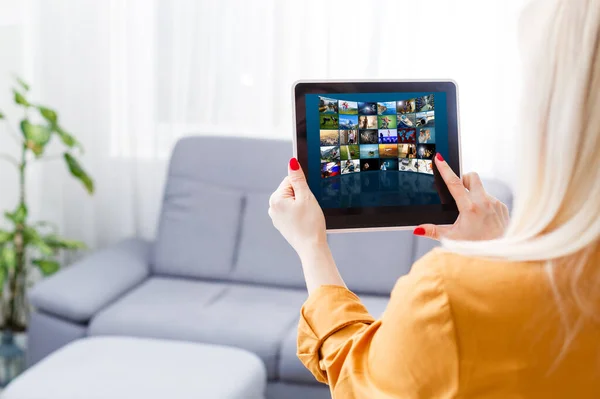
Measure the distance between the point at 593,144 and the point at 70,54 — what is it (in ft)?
9.33

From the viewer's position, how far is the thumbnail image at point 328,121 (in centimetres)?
131

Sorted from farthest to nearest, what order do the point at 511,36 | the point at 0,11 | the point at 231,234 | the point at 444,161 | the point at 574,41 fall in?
the point at 0,11, the point at 231,234, the point at 511,36, the point at 444,161, the point at 574,41

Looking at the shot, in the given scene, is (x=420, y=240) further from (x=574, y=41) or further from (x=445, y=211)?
(x=574, y=41)

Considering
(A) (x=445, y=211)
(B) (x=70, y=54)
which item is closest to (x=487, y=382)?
(A) (x=445, y=211)

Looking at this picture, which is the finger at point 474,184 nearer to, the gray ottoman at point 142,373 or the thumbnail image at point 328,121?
the thumbnail image at point 328,121

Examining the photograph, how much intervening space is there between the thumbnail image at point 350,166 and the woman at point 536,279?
1.73 ft

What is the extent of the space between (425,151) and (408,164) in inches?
1.5

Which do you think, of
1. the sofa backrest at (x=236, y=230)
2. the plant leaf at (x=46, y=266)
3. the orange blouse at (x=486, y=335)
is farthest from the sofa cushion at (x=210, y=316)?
the orange blouse at (x=486, y=335)

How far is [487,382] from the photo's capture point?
755mm

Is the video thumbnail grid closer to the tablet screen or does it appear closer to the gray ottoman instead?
the tablet screen

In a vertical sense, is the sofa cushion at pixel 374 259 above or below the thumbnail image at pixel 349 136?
below

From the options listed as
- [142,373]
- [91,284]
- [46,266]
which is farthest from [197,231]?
[142,373]

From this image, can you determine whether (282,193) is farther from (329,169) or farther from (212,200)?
(212,200)

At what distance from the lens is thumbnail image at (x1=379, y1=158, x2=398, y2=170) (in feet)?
4.41
